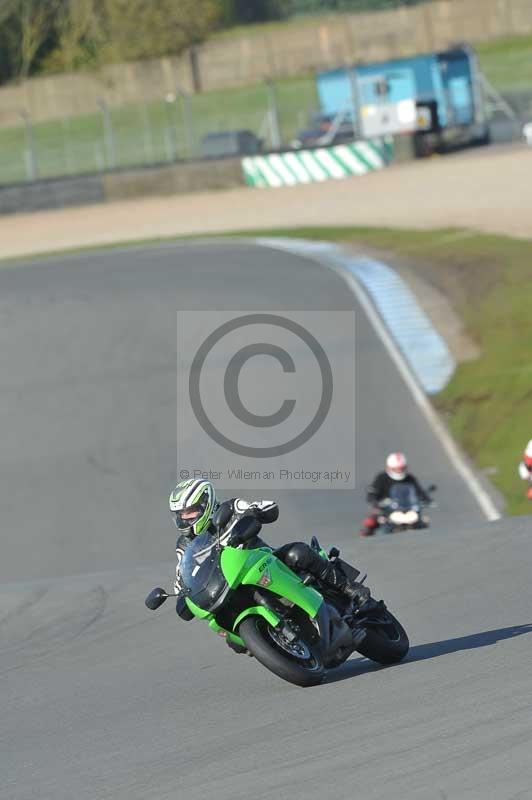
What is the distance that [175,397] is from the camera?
A: 61.3 feet

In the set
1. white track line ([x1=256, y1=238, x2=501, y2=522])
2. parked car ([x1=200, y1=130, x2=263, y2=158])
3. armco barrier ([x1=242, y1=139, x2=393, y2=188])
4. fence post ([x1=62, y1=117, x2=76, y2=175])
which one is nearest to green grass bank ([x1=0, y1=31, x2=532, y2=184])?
fence post ([x1=62, y1=117, x2=76, y2=175])

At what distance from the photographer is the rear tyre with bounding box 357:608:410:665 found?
7258mm

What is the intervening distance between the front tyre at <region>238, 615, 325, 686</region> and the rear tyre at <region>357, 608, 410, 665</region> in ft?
1.40

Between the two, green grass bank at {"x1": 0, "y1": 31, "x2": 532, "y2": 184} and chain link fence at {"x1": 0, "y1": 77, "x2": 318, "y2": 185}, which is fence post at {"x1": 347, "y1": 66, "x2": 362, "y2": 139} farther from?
green grass bank at {"x1": 0, "y1": 31, "x2": 532, "y2": 184}

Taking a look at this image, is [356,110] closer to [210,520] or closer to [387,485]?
[387,485]

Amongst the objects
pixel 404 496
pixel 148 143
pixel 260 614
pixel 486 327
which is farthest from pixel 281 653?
pixel 148 143

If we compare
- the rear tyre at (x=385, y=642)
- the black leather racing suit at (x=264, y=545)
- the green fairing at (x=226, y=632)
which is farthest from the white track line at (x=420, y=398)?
the green fairing at (x=226, y=632)

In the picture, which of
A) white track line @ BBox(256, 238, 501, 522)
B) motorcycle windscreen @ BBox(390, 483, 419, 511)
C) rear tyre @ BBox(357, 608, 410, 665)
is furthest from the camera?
white track line @ BBox(256, 238, 501, 522)

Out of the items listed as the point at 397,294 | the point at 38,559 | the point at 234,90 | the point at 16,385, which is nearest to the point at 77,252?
the point at 397,294

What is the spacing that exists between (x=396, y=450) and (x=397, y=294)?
25.5 ft

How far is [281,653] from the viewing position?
6.73m

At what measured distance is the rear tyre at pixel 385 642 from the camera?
7258 millimetres

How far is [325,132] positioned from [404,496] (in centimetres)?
3538

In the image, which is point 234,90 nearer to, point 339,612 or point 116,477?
point 116,477
